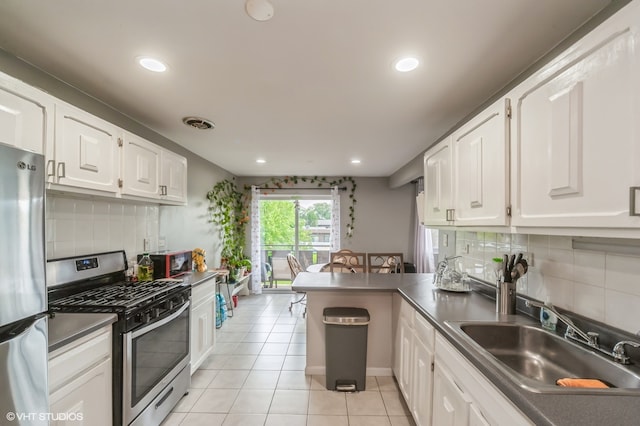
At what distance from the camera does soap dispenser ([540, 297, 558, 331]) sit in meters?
1.41

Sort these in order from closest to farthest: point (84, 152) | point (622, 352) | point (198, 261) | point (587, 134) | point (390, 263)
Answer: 1. point (587, 134)
2. point (622, 352)
3. point (84, 152)
4. point (198, 261)
5. point (390, 263)

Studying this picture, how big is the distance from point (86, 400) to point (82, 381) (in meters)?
0.12

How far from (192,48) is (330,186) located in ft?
14.1

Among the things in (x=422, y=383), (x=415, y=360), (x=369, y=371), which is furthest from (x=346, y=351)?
(x=422, y=383)

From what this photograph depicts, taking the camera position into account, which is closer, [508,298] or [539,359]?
[539,359]

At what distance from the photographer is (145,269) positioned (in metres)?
2.50

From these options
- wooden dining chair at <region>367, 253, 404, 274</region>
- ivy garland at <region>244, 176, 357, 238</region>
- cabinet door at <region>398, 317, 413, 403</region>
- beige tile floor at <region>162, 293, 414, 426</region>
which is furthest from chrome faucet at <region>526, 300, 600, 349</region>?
ivy garland at <region>244, 176, 357, 238</region>

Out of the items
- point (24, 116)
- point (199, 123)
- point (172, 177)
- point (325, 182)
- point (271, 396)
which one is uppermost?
point (199, 123)

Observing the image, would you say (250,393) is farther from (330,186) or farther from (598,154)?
(330,186)

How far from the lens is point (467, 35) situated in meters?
1.35

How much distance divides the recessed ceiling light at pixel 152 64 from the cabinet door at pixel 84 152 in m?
0.50

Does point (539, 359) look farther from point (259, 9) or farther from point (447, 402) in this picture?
point (259, 9)

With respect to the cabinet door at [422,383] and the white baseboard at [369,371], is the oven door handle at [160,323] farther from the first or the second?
the cabinet door at [422,383]

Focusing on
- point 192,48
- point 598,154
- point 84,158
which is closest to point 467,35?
point 598,154
